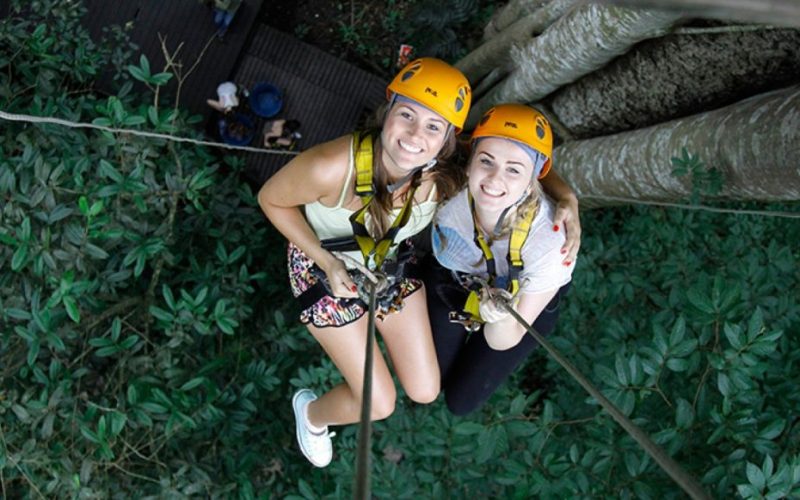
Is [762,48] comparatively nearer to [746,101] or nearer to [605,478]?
[746,101]

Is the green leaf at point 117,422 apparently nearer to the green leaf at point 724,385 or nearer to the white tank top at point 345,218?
the white tank top at point 345,218

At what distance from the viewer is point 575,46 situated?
2508 mm

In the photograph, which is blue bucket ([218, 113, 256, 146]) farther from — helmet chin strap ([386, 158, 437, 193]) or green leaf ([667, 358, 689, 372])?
green leaf ([667, 358, 689, 372])

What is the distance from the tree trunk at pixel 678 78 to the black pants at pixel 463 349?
79 centimetres

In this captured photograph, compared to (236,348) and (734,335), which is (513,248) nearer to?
(734,335)

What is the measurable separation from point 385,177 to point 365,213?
0.47ft

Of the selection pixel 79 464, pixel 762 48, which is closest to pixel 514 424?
pixel 762 48

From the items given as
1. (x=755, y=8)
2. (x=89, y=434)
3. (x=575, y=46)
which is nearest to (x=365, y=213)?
(x=575, y=46)

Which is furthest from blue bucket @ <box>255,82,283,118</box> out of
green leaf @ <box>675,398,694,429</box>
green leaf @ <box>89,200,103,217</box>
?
green leaf @ <box>675,398,694,429</box>

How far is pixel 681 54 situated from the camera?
7.51ft

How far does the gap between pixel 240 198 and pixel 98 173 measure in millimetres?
835

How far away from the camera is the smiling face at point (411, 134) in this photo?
1.97m

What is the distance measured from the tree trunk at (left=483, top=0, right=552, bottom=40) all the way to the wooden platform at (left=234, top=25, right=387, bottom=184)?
0.95 meters

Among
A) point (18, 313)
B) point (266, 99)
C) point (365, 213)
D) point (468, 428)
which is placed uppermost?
point (365, 213)
